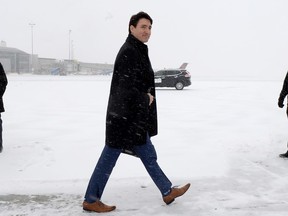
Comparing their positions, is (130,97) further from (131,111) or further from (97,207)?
(97,207)

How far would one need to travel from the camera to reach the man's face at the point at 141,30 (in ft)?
10.5

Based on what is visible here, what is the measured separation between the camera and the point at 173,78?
76.2 feet

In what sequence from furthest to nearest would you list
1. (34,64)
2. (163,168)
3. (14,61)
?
(34,64) → (14,61) → (163,168)

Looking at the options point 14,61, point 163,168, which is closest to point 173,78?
point 163,168

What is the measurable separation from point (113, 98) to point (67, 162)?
229cm

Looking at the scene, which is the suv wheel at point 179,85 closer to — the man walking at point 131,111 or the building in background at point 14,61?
the man walking at point 131,111

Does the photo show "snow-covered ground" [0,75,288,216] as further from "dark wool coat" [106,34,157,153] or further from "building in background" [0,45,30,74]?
"building in background" [0,45,30,74]

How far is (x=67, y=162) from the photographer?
510cm

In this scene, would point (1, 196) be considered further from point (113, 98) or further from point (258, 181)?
point (258, 181)

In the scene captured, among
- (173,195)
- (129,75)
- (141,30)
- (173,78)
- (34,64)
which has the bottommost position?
(173,195)

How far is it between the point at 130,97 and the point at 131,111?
13 centimetres

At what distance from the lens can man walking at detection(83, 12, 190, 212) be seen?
3.09 m

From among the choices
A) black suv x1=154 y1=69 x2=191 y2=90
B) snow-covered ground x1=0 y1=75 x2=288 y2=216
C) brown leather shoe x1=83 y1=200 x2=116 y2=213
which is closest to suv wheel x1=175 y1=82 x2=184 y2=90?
black suv x1=154 y1=69 x2=191 y2=90

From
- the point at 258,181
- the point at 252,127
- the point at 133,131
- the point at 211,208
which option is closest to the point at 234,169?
the point at 258,181
